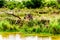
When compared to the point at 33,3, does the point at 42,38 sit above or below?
below

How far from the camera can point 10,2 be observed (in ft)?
87.1

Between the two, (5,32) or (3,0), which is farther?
(3,0)

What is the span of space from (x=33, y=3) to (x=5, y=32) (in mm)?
10814

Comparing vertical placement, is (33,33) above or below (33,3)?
below

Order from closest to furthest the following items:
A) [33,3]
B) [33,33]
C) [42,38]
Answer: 1. [42,38]
2. [33,33]
3. [33,3]

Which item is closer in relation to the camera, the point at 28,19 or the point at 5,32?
the point at 5,32

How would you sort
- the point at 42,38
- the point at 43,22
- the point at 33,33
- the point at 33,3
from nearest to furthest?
the point at 42,38 → the point at 33,33 → the point at 43,22 → the point at 33,3

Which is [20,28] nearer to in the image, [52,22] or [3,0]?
[52,22]

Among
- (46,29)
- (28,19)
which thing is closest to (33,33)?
(46,29)

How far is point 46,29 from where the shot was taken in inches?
590

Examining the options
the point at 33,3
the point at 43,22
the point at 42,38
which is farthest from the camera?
the point at 33,3

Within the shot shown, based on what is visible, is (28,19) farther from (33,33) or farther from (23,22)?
(33,33)

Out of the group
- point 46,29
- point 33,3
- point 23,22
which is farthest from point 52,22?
point 33,3

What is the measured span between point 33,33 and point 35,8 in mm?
11172
